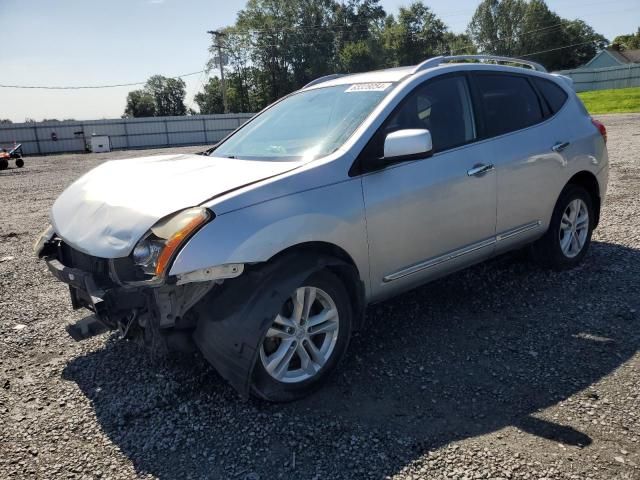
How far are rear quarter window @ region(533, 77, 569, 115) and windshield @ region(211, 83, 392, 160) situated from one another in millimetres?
1873

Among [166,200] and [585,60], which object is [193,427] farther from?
[585,60]

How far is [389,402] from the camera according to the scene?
293 cm

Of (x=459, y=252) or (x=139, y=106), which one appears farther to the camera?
(x=139, y=106)

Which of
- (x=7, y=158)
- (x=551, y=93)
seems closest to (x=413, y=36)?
(x=7, y=158)

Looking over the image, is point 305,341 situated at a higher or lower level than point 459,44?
lower

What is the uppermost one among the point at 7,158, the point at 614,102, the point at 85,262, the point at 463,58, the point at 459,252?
the point at 7,158

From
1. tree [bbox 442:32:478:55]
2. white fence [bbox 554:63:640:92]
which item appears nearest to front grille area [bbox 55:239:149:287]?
white fence [bbox 554:63:640:92]

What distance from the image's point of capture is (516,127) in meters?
4.23

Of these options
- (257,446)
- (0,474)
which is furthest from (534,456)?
(0,474)

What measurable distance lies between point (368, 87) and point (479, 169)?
3.30 feet

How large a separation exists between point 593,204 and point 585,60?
93034 mm

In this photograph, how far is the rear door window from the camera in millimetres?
4082

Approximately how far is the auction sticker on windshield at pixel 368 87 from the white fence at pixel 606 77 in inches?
1919

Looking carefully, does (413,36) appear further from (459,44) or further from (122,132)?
(122,132)
